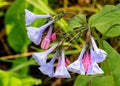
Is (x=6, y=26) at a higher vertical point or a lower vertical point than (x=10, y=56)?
higher

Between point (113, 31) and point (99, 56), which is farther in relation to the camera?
point (113, 31)

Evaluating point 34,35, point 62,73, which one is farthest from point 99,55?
point 34,35

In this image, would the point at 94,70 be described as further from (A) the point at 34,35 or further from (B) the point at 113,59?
(B) the point at 113,59

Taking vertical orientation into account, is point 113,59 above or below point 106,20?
below

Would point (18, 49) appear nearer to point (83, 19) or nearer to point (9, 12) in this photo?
point (9, 12)

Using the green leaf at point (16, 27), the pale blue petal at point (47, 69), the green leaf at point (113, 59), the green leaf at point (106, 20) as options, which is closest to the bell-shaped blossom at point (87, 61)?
the pale blue petal at point (47, 69)

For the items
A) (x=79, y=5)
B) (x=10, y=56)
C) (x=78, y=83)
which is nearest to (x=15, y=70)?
(x=10, y=56)

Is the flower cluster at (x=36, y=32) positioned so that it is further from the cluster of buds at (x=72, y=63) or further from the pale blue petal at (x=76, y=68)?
the pale blue petal at (x=76, y=68)

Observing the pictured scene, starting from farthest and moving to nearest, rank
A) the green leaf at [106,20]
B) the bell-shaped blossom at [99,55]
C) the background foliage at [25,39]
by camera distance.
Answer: the background foliage at [25,39], the green leaf at [106,20], the bell-shaped blossom at [99,55]
